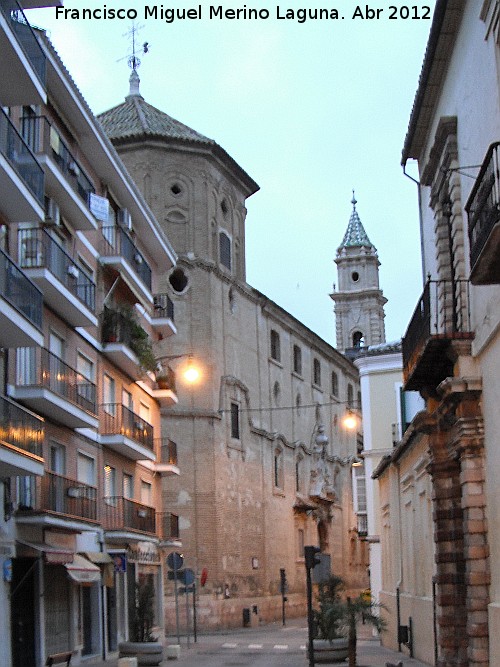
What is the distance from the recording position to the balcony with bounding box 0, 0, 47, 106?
19.0m

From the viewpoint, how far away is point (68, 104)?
26609 millimetres

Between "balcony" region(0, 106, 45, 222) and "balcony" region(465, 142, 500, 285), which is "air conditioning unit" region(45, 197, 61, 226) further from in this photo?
"balcony" region(465, 142, 500, 285)

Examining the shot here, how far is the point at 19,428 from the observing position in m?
20.7

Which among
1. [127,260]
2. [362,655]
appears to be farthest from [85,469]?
[362,655]

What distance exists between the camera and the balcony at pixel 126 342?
30.1 m

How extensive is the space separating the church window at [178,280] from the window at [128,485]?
14.5 meters

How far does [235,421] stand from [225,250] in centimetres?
708

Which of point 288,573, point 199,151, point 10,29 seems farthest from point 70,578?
point 288,573

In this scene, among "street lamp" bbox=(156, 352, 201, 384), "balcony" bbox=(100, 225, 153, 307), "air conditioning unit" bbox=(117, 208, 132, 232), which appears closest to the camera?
"balcony" bbox=(100, 225, 153, 307)

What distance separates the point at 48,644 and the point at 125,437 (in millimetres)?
6539

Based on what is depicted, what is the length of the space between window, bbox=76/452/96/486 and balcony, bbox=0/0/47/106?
962 centimetres

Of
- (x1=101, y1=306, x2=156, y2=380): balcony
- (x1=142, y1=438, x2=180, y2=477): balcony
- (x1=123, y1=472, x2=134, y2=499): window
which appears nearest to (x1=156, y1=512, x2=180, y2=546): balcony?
(x1=142, y1=438, x2=180, y2=477): balcony

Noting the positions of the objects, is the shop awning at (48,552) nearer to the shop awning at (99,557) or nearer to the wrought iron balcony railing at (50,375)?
the shop awning at (99,557)

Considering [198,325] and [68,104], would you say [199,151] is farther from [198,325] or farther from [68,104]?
[68,104]
